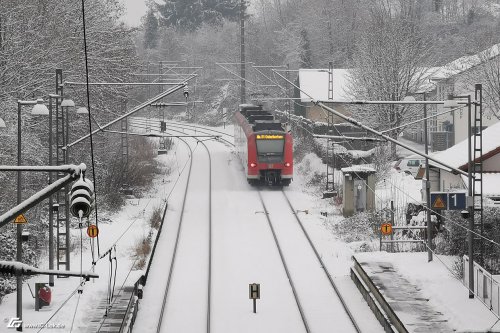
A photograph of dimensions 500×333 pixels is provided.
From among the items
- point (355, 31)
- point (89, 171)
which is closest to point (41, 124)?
point (89, 171)

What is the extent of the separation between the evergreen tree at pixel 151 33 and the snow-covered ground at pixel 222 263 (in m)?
66.4

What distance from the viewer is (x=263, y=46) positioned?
99.5 metres

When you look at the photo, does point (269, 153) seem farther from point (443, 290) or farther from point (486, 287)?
point (486, 287)

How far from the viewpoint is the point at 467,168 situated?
30188 mm

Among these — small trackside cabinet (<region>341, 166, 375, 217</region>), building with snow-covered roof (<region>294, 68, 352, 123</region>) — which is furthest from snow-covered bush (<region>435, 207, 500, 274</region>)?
building with snow-covered roof (<region>294, 68, 352, 123</region>)

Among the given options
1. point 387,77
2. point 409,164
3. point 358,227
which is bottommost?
point 358,227

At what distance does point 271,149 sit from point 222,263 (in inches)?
566

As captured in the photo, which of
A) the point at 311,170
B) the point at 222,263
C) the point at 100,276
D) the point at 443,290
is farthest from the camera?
the point at 311,170

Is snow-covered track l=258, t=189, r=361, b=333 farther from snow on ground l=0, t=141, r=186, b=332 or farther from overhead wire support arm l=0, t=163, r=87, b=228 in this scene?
overhead wire support arm l=0, t=163, r=87, b=228

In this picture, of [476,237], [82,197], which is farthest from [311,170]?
[82,197]

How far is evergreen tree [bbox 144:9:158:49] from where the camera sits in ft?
371

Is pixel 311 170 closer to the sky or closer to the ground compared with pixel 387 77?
closer to the ground

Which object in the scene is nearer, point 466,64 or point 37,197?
point 37,197

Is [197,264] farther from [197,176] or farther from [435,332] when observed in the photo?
[197,176]
